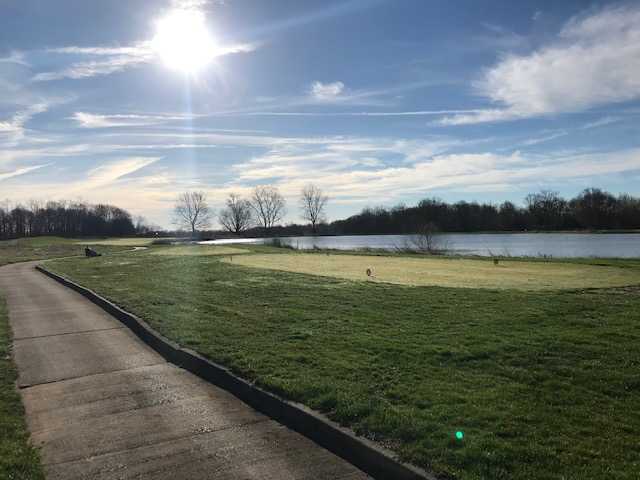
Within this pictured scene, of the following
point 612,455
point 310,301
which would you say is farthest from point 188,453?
point 310,301

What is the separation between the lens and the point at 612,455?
387 cm

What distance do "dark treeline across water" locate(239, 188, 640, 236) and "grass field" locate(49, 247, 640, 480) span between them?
245 ft

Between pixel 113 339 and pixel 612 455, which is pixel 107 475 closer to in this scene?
pixel 612 455

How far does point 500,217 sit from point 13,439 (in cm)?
10544

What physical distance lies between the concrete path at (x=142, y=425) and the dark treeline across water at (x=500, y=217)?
7899 cm

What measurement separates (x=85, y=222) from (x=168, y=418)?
129 m

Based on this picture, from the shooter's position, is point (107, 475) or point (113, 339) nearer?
point (107, 475)

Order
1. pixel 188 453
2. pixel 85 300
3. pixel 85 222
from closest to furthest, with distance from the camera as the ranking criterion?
pixel 188 453 → pixel 85 300 → pixel 85 222

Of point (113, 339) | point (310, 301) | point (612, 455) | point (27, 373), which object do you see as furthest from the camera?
point (310, 301)

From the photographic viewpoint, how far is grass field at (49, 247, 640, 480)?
13.2 feet

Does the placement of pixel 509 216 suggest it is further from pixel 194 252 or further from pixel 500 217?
pixel 194 252

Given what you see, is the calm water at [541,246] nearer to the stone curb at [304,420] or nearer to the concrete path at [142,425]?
the stone curb at [304,420]

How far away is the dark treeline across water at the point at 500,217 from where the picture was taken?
8744cm

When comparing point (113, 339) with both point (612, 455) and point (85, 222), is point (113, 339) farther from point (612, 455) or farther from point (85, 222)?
point (85, 222)
